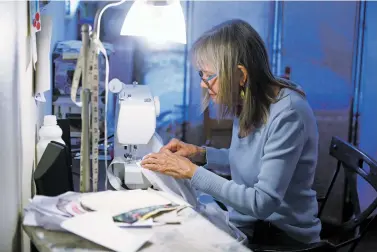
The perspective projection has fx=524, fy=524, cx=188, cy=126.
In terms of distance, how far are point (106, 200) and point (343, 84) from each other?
6.68 feet

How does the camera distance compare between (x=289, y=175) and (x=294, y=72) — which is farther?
(x=294, y=72)

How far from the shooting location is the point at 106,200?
144 cm

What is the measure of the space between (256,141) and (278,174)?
22 centimetres

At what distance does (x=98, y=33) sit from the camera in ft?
4.58

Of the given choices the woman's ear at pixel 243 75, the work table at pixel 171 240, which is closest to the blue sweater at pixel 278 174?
the woman's ear at pixel 243 75

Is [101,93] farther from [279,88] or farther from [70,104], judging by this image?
[279,88]

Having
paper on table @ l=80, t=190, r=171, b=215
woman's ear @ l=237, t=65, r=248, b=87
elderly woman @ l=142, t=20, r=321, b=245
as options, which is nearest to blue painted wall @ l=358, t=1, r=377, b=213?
elderly woman @ l=142, t=20, r=321, b=245

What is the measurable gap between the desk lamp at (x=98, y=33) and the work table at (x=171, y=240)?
20cm

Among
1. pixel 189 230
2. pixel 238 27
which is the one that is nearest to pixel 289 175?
pixel 189 230

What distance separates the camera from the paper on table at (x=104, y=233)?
1173 millimetres

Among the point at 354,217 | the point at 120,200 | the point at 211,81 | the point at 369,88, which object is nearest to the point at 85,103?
the point at 120,200

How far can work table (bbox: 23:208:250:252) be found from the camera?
3.88ft

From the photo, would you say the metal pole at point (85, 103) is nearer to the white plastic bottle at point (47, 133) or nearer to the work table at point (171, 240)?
the work table at point (171, 240)

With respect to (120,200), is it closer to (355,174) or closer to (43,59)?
(43,59)
